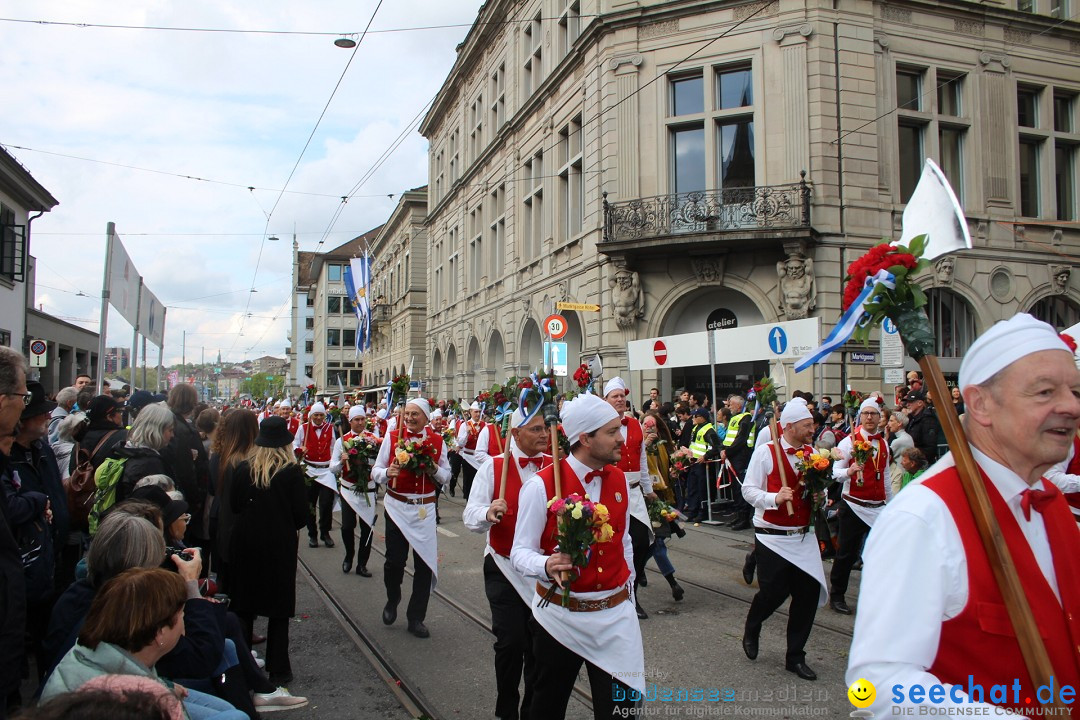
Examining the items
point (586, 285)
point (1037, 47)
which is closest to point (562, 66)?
point (586, 285)

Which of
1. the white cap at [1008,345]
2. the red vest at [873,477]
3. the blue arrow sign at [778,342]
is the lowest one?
the red vest at [873,477]

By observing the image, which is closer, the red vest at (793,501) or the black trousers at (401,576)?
the red vest at (793,501)

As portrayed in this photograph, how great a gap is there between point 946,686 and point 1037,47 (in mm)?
25206

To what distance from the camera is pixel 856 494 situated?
25.9 ft

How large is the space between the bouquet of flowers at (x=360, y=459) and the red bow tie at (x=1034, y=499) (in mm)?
8001

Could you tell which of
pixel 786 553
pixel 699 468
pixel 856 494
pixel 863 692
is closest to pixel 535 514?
pixel 863 692

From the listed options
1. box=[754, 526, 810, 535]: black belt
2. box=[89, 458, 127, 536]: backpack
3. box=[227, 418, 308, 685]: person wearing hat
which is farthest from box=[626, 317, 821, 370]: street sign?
box=[89, 458, 127, 536]: backpack

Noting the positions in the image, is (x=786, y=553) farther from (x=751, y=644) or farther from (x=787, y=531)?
(x=751, y=644)

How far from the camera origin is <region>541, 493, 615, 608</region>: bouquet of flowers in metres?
3.66

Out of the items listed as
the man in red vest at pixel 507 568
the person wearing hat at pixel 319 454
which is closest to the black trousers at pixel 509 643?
the man in red vest at pixel 507 568

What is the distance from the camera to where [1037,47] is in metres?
21.3

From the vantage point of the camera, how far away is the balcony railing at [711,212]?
62.6 feet

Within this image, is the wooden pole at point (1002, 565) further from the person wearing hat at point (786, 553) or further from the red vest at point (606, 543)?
the person wearing hat at point (786, 553)

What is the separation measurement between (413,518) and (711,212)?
1482 cm
